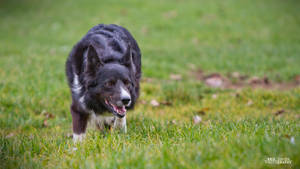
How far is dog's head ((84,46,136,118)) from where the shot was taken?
11.5ft

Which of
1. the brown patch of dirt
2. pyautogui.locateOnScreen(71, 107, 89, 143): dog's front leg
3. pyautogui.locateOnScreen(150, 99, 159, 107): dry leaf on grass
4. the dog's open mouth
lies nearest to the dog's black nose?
the dog's open mouth

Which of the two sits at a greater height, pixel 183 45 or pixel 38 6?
pixel 38 6

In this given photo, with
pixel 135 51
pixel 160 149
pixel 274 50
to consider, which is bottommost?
pixel 274 50

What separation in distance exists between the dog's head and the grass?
38 cm

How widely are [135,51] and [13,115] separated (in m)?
2.34

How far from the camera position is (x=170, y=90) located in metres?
6.22

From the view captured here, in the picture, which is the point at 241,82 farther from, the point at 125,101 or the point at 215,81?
the point at 125,101

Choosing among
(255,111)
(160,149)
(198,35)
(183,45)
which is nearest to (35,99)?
(160,149)

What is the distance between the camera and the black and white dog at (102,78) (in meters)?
3.56

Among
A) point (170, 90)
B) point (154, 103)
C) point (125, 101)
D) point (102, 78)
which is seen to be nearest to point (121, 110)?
point (125, 101)

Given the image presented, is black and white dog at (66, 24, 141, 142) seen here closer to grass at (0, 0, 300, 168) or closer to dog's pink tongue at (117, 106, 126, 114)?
dog's pink tongue at (117, 106, 126, 114)

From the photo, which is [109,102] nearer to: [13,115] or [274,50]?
[13,115]

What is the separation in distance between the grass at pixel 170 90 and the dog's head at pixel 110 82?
0.38 metres

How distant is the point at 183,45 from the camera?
11531mm
